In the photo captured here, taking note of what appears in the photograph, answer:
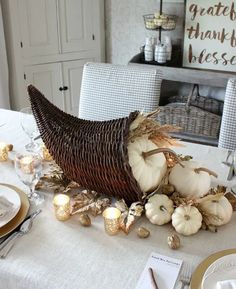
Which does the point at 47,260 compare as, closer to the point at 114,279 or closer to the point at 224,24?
the point at 114,279

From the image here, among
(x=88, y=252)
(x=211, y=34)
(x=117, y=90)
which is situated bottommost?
(x=88, y=252)

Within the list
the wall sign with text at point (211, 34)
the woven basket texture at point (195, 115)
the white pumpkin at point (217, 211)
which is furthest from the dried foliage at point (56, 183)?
the wall sign with text at point (211, 34)

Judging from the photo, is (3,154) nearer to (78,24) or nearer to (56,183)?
(56,183)

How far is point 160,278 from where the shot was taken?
0.70m

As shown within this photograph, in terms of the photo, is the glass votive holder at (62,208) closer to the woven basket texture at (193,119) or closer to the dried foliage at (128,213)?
the dried foliage at (128,213)

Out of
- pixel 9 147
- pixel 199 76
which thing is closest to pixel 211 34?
pixel 199 76

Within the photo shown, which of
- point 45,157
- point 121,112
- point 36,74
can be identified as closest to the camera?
point 45,157

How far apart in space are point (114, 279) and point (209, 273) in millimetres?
186

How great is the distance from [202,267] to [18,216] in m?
0.46

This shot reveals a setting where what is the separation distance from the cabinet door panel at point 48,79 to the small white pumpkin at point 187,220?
215cm

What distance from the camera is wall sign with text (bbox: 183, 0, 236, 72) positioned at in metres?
2.53

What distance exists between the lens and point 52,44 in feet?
9.11

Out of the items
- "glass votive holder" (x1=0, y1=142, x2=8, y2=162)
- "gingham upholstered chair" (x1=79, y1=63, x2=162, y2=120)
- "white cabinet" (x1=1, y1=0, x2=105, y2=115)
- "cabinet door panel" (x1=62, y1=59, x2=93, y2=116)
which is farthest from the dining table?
"cabinet door panel" (x1=62, y1=59, x2=93, y2=116)

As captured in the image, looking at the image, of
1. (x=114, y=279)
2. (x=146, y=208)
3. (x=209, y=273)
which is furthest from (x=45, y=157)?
(x=209, y=273)
